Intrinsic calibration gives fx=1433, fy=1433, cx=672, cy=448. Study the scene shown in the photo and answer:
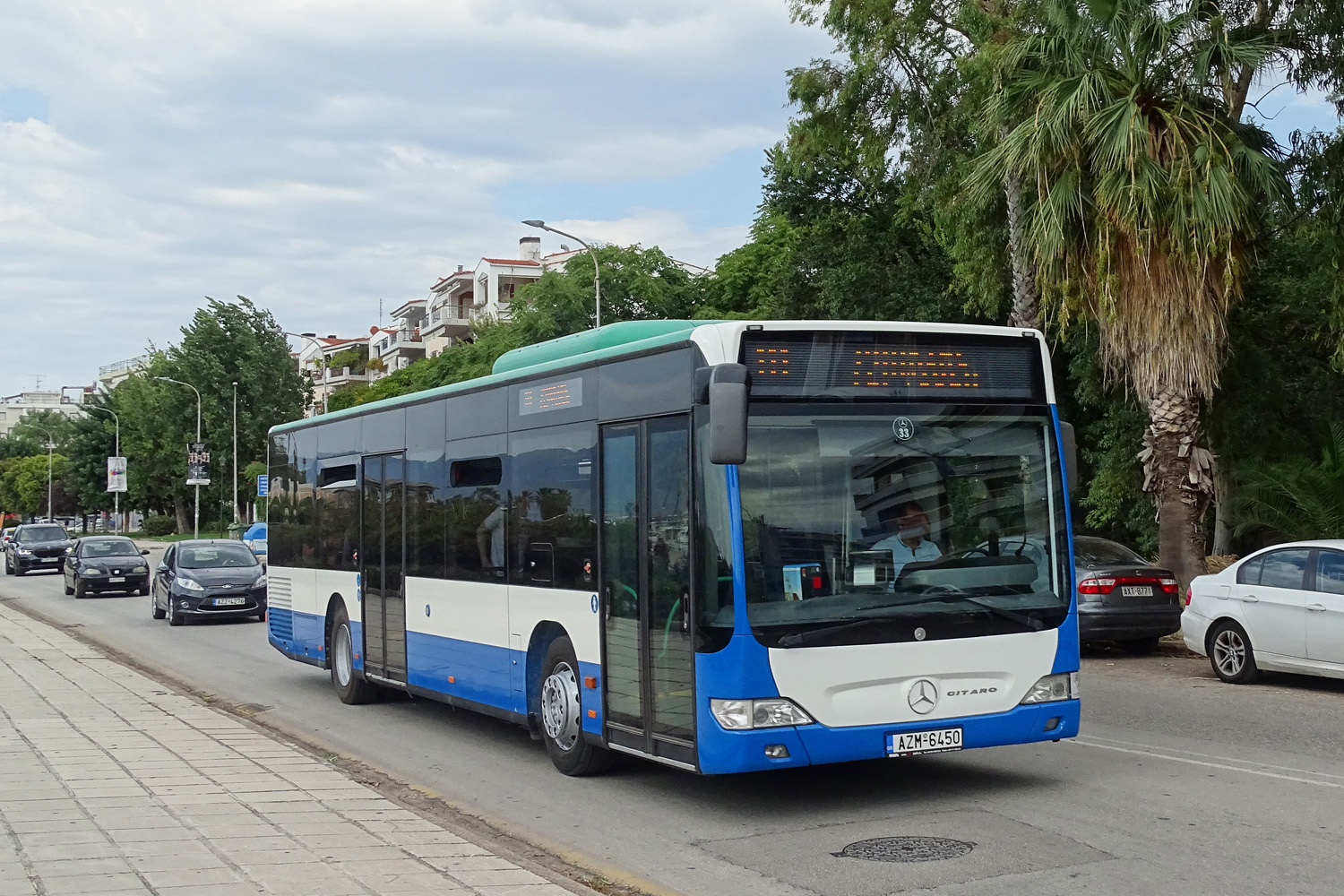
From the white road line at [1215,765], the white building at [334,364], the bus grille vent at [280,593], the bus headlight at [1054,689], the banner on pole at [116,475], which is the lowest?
the white road line at [1215,765]

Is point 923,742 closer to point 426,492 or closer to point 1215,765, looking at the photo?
point 1215,765

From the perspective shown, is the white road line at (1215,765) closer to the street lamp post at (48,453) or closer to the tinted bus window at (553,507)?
the tinted bus window at (553,507)

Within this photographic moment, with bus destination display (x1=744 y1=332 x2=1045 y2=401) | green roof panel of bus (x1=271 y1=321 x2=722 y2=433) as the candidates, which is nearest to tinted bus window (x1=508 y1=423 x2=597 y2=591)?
green roof panel of bus (x1=271 y1=321 x2=722 y2=433)

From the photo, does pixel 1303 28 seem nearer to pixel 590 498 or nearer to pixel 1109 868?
pixel 590 498

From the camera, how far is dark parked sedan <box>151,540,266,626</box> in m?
26.5

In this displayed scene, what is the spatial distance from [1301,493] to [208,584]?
62.2ft

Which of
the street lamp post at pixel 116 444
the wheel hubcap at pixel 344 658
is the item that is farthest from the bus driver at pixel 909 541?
the street lamp post at pixel 116 444

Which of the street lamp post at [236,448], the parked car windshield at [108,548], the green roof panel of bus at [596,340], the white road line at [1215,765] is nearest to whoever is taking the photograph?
the white road line at [1215,765]

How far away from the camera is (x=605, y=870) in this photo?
7.34 m

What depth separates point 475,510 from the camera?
1155 cm

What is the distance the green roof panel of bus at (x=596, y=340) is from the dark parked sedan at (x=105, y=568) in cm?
2730

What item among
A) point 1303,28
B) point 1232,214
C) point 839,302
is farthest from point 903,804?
point 839,302

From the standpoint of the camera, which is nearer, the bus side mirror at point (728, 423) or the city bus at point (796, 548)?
the bus side mirror at point (728, 423)

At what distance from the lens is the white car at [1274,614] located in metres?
13.6
